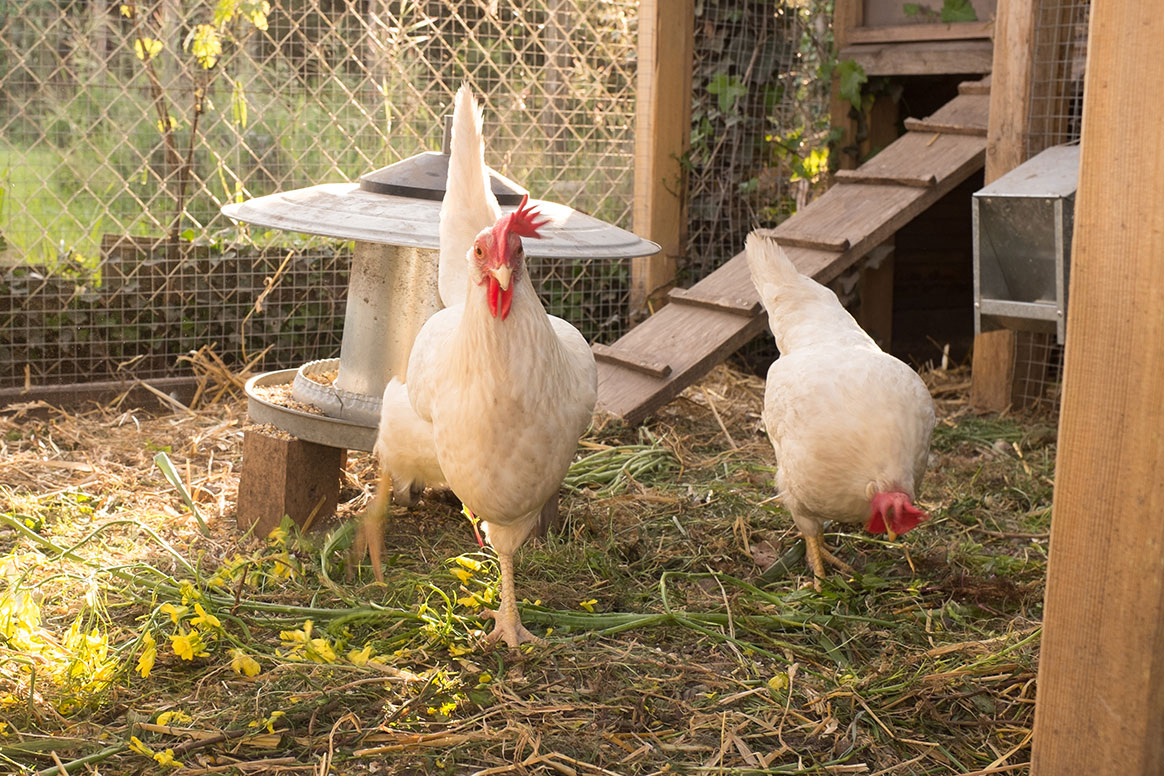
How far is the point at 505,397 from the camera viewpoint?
7.70ft

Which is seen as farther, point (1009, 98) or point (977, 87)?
point (977, 87)

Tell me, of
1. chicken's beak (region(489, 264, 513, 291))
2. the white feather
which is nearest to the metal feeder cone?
the white feather

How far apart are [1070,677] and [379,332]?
2414 millimetres

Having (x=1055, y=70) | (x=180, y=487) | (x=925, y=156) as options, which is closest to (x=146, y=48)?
(x=180, y=487)

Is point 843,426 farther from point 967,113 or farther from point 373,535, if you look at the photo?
point 967,113

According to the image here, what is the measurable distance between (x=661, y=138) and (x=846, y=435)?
3.11m

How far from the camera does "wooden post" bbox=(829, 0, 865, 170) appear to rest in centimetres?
588

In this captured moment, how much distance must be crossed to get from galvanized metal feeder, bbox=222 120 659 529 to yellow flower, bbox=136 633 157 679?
0.92 meters

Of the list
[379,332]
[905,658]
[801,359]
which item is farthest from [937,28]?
[905,658]

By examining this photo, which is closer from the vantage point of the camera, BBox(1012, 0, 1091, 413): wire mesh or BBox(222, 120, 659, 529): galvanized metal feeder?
BBox(222, 120, 659, 529): galvanized metal feeder

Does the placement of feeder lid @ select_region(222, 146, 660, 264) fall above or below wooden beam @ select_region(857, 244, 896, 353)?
above

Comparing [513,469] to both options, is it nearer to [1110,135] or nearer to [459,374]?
[459,374]

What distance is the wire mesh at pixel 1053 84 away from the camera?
4.67 metres

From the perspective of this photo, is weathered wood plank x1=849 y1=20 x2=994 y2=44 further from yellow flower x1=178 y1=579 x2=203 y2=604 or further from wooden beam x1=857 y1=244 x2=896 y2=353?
yellow flower x1=178 y1=579 x2=203 y2=604
